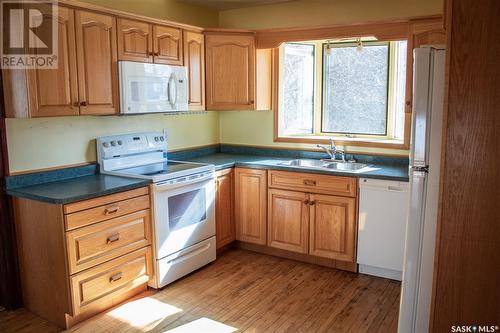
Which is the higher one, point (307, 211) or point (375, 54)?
point (375, 54)

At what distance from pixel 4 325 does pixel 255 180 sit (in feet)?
7.28

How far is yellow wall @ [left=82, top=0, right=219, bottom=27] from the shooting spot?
12.0ft

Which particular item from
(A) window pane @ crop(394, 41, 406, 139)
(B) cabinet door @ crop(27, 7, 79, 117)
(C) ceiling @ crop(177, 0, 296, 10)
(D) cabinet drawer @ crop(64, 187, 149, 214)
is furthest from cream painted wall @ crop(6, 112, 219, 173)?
(A) window pane @ crop(394, 41, 406, 139)

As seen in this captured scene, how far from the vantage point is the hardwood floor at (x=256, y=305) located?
2.88m

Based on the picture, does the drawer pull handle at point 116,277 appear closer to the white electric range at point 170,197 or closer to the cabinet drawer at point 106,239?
the cabinet drawer at point 106,239

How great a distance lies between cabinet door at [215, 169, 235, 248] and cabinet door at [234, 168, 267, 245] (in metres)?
0.06

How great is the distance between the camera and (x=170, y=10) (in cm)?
412

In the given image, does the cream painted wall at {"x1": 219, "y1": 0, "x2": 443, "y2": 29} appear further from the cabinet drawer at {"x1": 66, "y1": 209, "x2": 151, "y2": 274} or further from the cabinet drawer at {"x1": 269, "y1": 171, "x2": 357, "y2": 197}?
the cabinet drawer at {"x1": 66, "y1": 209, "x2": 151, "y2": 274}

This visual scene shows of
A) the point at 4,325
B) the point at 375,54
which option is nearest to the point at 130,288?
the point at 4,325

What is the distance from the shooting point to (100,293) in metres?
2.98

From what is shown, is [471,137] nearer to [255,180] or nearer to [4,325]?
[255,180]

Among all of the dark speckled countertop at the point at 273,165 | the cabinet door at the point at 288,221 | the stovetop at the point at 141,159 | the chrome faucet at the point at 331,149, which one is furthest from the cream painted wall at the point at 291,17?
the stovetop at the point at 141,159

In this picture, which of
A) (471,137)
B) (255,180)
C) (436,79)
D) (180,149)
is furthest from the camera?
(180,149)

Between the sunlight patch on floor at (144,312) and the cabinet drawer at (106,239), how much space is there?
39cm
